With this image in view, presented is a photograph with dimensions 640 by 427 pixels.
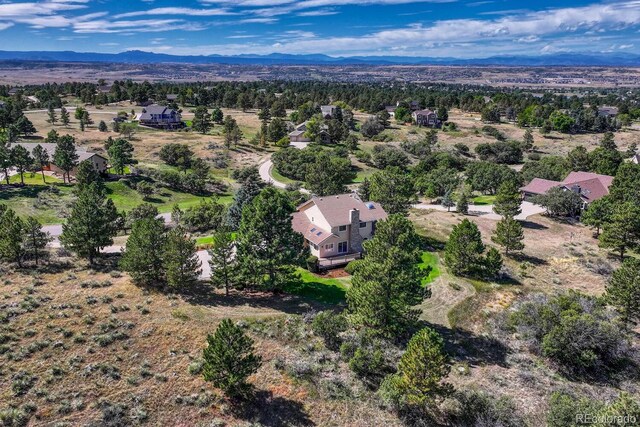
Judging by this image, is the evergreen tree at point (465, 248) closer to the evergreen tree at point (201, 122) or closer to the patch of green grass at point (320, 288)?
the patch of green grass at point (320, 288)

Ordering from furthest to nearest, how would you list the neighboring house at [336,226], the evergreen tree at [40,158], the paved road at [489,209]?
the evergreen tree at [40,158], the paved road at [489,209], the neighboring house at [336,226]

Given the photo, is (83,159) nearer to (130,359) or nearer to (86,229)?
(86,229)

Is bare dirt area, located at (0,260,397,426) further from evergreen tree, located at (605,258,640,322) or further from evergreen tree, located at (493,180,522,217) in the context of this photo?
evergreen tree, located at (493,180,522,217)

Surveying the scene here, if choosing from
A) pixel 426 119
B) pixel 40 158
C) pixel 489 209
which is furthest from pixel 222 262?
pixel 426 119

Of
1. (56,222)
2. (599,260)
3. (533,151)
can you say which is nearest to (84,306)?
(56,222)

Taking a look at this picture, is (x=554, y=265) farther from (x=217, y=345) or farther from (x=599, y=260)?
(x=217, y=345)

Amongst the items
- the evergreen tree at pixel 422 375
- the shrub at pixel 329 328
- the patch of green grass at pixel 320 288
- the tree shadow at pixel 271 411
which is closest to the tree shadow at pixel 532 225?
the patch of green grass at pixel 320 288
